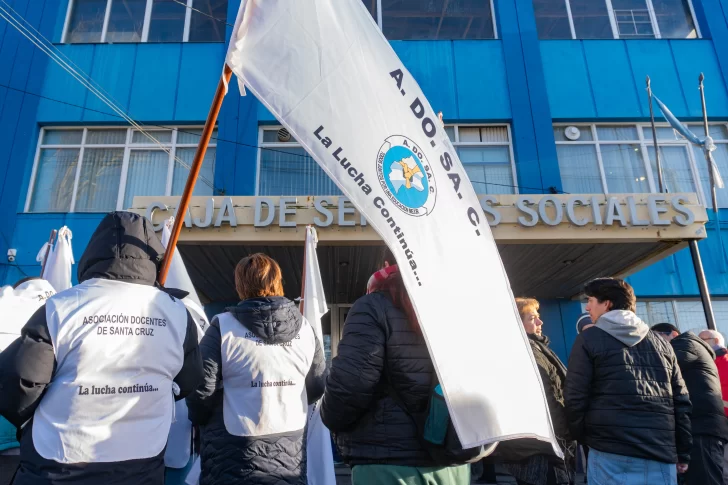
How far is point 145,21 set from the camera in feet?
38.7

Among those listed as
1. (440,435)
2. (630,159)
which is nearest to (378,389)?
(440,435)

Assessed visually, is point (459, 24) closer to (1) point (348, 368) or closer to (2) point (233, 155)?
(2) point (233, 155)

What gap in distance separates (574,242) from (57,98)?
10434 mm

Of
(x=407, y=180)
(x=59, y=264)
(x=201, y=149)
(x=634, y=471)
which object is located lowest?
(x=634, y=471)

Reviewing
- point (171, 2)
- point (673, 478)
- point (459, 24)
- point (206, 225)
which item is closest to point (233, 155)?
point (206, 225)

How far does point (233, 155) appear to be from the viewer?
10328mm

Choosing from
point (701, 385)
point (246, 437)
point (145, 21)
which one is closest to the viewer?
point (246, 437)

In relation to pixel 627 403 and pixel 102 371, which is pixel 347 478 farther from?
pixel 102 371

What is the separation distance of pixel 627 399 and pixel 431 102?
8.79 metres

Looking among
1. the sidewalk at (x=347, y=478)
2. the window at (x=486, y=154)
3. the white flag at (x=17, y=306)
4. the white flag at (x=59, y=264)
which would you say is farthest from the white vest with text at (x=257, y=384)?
the window at (x=486, y=154)

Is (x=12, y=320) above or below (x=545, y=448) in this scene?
above

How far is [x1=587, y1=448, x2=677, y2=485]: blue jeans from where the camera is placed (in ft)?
9.45

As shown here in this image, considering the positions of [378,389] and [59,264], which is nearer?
[378,389]

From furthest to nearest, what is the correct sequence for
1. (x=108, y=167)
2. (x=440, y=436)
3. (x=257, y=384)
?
1. (x=108, y=167)
2. (x=257, y=384)
3. (x=440, y=436)
